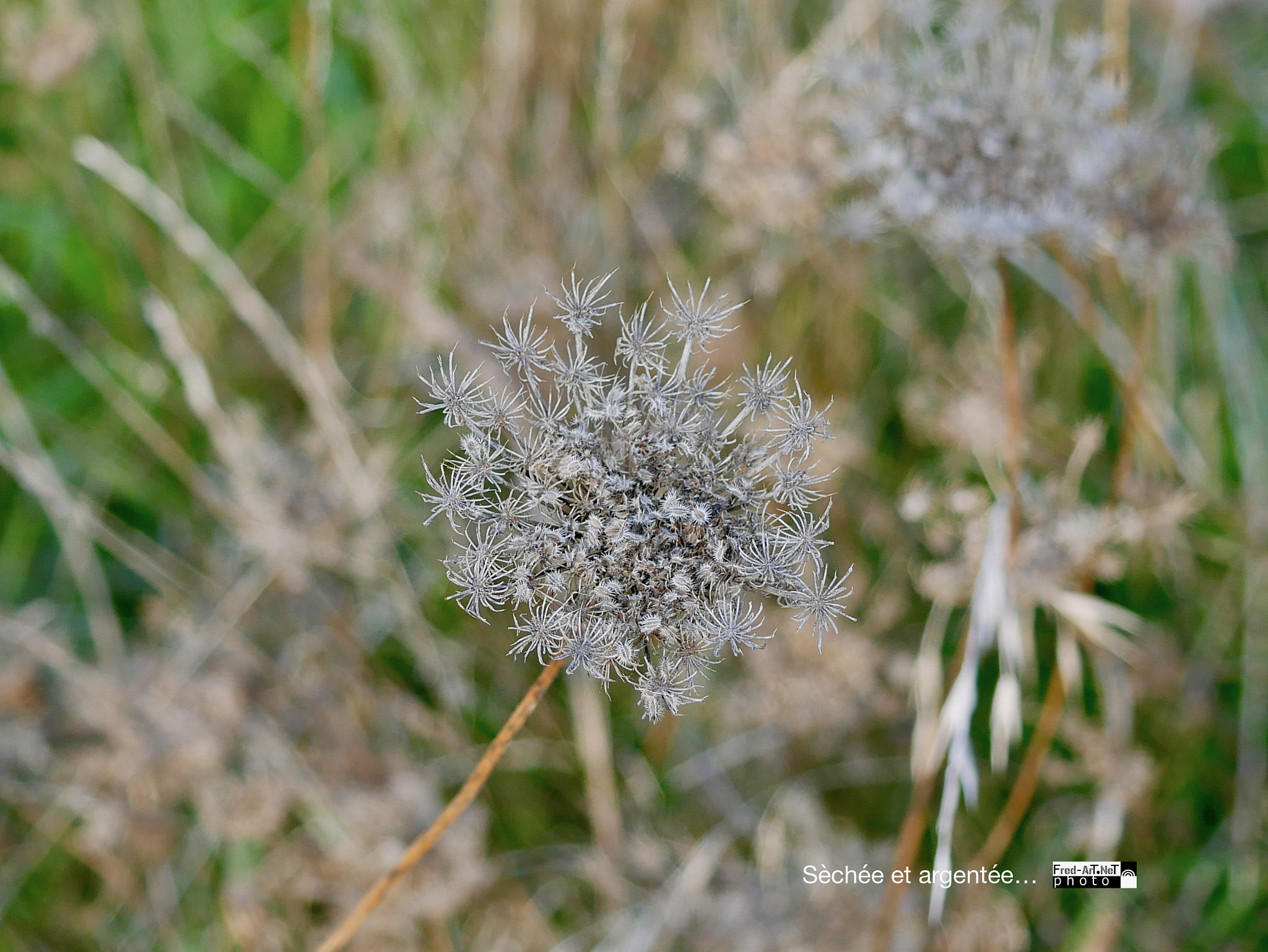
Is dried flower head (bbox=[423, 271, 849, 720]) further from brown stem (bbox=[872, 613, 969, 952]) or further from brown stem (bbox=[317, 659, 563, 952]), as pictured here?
brown stem (bbox=[872, 613, 969, 952])

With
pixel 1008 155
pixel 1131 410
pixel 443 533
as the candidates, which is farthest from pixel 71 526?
pixel 1131 410

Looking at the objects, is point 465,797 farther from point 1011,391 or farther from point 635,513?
point 1011,391

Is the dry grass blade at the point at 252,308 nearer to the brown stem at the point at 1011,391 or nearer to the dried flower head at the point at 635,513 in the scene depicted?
the dried flower head at the point at 635,513

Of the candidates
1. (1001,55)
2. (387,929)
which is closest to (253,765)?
(387,929)

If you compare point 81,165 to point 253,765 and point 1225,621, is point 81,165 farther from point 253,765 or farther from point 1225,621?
point 1225,621

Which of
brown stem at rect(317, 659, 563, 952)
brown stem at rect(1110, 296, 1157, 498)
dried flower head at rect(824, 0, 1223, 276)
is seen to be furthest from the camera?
brown stem at rect(1110, 296, 1157, 498)

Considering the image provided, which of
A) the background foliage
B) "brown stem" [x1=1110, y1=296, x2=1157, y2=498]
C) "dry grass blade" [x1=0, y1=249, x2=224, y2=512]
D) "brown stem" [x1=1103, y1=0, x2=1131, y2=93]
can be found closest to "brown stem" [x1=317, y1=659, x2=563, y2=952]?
the background foliage

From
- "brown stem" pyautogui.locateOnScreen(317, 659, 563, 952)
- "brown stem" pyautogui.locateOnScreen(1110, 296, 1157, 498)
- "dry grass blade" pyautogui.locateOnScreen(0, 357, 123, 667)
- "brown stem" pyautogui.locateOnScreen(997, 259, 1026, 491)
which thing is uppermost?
"brown stem" pyautogui.locateOnScreen(1110, 296, 1157, 498)
